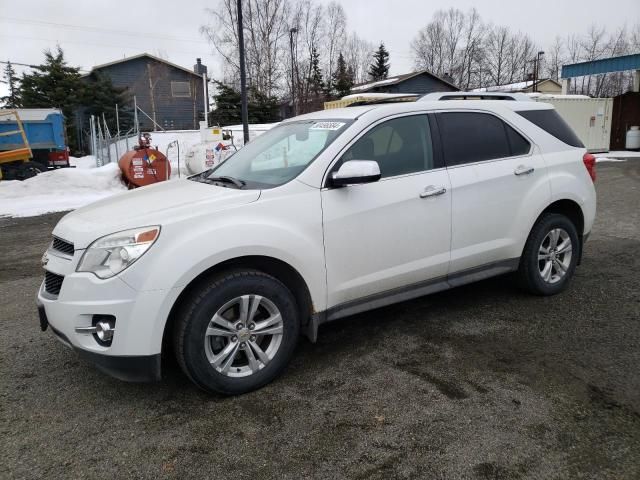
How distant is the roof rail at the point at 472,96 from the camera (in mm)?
4250

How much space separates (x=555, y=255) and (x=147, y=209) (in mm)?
3534

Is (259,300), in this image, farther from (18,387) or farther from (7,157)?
(7,157)

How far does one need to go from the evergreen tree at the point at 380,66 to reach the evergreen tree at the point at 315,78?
41.8ft

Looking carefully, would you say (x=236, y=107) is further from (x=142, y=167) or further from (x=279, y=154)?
(x=279, y=154)

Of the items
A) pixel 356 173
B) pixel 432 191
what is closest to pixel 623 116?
pixel 432 191

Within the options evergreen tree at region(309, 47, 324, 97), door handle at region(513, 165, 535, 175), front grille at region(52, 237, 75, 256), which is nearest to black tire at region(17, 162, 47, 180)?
front grille at region(52, 237, 75, 256)

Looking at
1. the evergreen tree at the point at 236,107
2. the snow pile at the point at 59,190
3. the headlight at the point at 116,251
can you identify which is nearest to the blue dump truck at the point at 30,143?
the snow pile at the point at 59,190

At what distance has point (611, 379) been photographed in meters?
3.21

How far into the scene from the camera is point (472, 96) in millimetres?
4492

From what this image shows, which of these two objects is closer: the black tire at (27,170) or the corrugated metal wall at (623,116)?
the black tire at (27,170)

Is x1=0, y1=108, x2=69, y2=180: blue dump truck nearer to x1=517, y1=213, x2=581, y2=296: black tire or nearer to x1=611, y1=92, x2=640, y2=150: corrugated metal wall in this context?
x1=517, y1=213, x2=581, y2=296: black tire

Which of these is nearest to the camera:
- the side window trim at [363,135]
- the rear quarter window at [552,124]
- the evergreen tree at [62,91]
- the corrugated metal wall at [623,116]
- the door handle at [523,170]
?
the side window trim at [363,135]

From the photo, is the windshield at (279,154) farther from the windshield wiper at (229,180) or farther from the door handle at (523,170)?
the door handle at (523,170)

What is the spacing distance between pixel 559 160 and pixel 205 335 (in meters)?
3.42
